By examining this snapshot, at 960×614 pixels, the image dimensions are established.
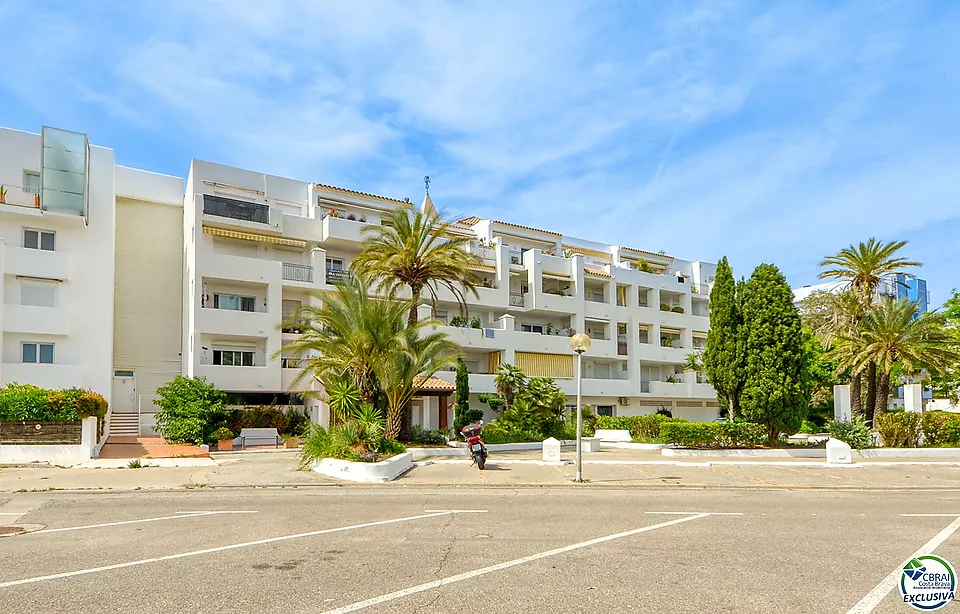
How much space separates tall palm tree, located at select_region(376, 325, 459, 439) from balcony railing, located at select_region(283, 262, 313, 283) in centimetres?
1404

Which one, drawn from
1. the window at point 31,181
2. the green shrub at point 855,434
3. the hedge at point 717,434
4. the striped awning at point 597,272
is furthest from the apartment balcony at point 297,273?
the green shrub at point 855,434

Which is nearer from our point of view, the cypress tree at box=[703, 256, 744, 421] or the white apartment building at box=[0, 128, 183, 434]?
the cypress tree at box=[703, 256, 744, 421]

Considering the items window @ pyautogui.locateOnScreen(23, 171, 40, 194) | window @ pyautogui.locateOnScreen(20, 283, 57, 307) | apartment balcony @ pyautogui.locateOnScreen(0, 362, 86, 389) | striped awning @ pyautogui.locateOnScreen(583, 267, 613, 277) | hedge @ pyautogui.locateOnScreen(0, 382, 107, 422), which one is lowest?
hedge @ pyautogui.locateOnScreen(0, 382, 107, 422)

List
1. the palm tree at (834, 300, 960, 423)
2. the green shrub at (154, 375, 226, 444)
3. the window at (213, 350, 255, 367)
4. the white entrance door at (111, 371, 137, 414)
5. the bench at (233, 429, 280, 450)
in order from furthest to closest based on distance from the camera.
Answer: the window at (213, 350, 255, 367), the white entrance door at (111, 371, 137, 414), the bench at (233, 429, 280, 450), the palm tree at (834, 300, 960, 423), the green shrub at (154, 375, 226, 444)

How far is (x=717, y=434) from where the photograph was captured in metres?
26.8

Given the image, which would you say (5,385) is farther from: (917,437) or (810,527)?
(917,437)

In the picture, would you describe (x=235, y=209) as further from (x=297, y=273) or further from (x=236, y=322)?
(x=236, y=322)

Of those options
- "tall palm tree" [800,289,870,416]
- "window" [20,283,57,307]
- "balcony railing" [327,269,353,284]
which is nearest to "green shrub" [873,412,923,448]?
"tall palm tree" [800,289,870,416]

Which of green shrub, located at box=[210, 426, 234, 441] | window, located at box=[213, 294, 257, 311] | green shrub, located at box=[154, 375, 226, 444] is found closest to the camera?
green shrub, located at box=[154, 375, 226, 444]

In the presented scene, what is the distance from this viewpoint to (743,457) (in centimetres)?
2606

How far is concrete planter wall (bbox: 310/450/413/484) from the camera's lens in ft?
59.4

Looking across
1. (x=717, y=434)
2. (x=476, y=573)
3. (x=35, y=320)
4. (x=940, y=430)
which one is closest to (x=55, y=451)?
(x=35, y=320)

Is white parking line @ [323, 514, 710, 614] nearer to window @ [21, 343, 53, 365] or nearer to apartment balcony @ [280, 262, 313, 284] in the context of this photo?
window @ [21, 343, 53, 365]

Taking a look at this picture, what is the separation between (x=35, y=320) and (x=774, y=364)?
31304 millimetres
